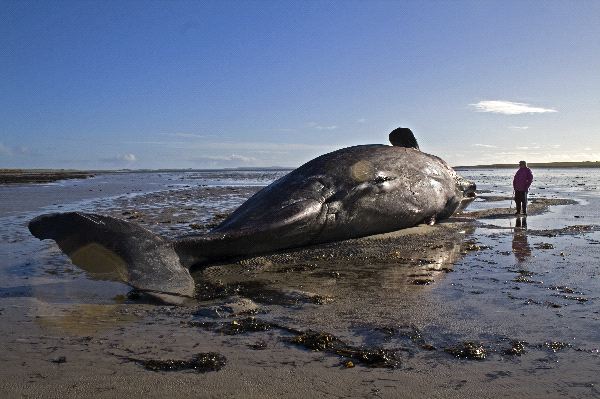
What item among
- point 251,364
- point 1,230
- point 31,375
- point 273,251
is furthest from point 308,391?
point 1,230

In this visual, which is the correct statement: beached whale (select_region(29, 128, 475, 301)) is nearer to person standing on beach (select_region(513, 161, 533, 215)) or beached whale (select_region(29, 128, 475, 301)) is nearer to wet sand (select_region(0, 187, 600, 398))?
wet sand (select_region(0, 187, 600, 398))

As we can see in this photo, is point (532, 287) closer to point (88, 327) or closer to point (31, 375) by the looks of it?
point (88, 327)

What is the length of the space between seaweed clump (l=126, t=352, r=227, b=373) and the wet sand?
14 mm

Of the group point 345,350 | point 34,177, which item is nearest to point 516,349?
point 345,350

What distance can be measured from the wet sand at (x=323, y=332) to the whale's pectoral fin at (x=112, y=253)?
247 millimetres

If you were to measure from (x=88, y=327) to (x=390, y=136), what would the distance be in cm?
948

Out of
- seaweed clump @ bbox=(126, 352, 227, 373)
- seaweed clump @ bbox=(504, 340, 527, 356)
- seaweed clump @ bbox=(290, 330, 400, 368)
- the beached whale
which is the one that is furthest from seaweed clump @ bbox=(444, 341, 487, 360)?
the beached whale

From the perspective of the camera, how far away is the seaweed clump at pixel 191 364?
127 inches

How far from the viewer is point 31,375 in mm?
3098

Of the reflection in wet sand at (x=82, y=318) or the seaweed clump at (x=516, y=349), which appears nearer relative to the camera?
the seaweed clump at (x=516, y=349)

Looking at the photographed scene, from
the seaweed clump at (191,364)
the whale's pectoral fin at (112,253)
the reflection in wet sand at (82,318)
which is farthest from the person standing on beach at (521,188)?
the seaweed clump at (191,364)

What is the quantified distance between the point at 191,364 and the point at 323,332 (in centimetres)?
109

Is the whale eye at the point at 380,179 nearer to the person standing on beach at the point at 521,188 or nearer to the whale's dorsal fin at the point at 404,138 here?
the whale's dorsal fin at the point at 404,138

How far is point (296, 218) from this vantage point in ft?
23.8
